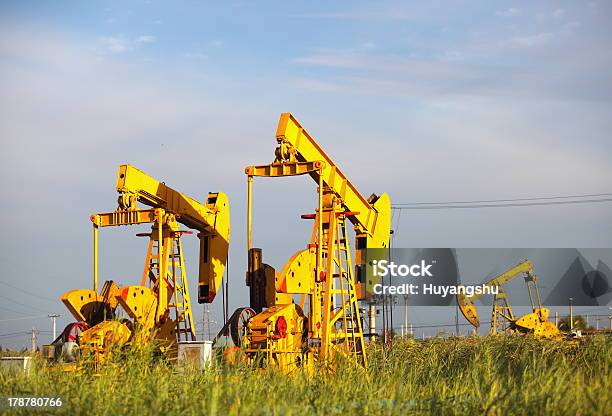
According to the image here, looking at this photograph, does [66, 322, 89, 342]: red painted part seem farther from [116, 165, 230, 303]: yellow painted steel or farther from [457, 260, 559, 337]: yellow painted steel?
[457, 260, 559, 337]: yellow painted steel

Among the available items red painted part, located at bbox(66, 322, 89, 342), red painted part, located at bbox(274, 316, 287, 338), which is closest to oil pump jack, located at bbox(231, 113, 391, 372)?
red painted part, located at bbox(274, 316, 287, 338)

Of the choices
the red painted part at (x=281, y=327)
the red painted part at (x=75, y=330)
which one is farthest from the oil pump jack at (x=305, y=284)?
the red painted part at (x=75, y=330)

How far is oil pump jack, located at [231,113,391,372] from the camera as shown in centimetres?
1597

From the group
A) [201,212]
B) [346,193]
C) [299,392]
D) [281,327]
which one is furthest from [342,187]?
[299,392]

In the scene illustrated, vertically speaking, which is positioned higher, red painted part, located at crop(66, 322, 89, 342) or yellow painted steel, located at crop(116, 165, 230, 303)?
yellow painted steel, located at crop(116, 165, 230, 303)

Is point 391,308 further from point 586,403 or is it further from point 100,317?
point 586,403

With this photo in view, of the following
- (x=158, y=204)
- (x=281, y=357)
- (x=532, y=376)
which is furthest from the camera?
(x=158, y=204)

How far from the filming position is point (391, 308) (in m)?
A: 20.8

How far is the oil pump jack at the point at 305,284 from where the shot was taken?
52.4 ft

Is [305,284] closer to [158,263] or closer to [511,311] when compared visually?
[158,263]

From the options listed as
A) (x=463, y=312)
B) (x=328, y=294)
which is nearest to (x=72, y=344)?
(x=328, y=294)

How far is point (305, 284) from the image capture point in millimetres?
16828

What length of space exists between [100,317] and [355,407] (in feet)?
38.2

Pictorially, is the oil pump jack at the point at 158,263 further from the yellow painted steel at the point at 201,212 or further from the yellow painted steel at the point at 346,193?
the yellow painted steel at the point at 346,193
